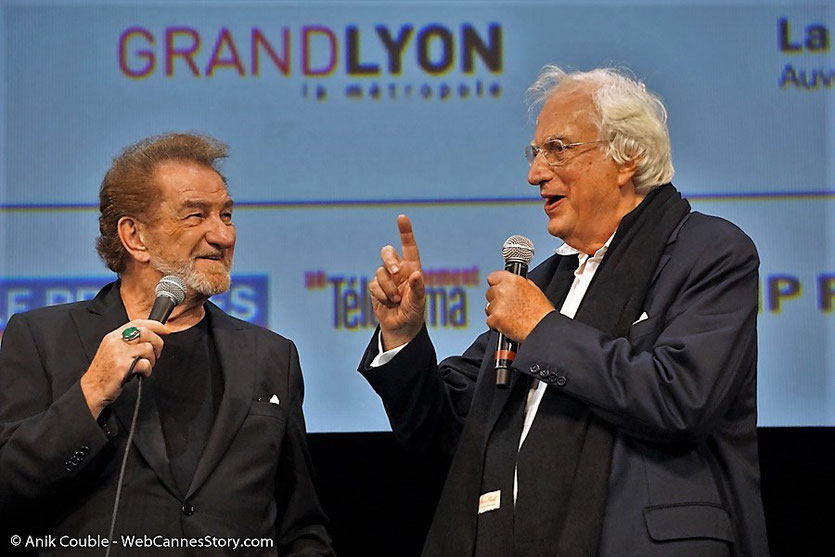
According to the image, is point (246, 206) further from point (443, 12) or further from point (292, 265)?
point (443, 12)

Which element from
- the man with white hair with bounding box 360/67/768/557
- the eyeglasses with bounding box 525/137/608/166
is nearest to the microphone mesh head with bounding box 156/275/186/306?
the man with white hair with bounding box 360/67/768/557

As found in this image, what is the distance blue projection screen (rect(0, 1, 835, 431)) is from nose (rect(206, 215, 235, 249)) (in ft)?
2.93

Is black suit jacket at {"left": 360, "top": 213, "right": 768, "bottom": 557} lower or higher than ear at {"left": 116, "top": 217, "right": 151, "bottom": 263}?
lower

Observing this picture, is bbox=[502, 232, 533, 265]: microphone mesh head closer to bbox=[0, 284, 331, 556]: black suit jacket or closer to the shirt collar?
the shirt collar

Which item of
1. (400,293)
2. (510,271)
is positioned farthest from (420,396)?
(510,271)

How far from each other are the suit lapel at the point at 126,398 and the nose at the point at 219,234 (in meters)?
0.26

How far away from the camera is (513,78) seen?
12.4ft

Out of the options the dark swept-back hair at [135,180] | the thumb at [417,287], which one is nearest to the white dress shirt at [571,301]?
the thumb at [417,287]

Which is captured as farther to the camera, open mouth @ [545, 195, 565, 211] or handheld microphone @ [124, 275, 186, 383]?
open mouth @ [545, 195, 565, 211]

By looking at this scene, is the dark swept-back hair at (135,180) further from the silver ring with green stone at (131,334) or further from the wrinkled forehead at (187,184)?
the silver ring with green stone at (131,334)

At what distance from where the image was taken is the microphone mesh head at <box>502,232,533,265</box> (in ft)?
8.50

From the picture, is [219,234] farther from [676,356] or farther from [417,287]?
[676,356]

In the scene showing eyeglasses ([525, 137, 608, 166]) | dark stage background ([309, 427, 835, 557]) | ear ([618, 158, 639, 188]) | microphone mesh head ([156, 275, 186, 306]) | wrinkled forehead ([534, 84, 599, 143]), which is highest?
wrinkled forehead ([534, 84, 599, 143])

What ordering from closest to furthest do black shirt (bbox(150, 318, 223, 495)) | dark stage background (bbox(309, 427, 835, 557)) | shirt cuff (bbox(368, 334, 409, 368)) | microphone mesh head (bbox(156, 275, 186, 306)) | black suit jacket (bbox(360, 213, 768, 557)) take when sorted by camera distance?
black suit jacket (bbox(360, 213, 768, 557)), microphone mesh head (bbox(156, 275, 186, 306)), black shirt (bbox(150, 318, 223, 495)), shirt cuff (bbox(368, 334, 409, 368)), dark stage background (bbox(309, 427, 835, 557))
